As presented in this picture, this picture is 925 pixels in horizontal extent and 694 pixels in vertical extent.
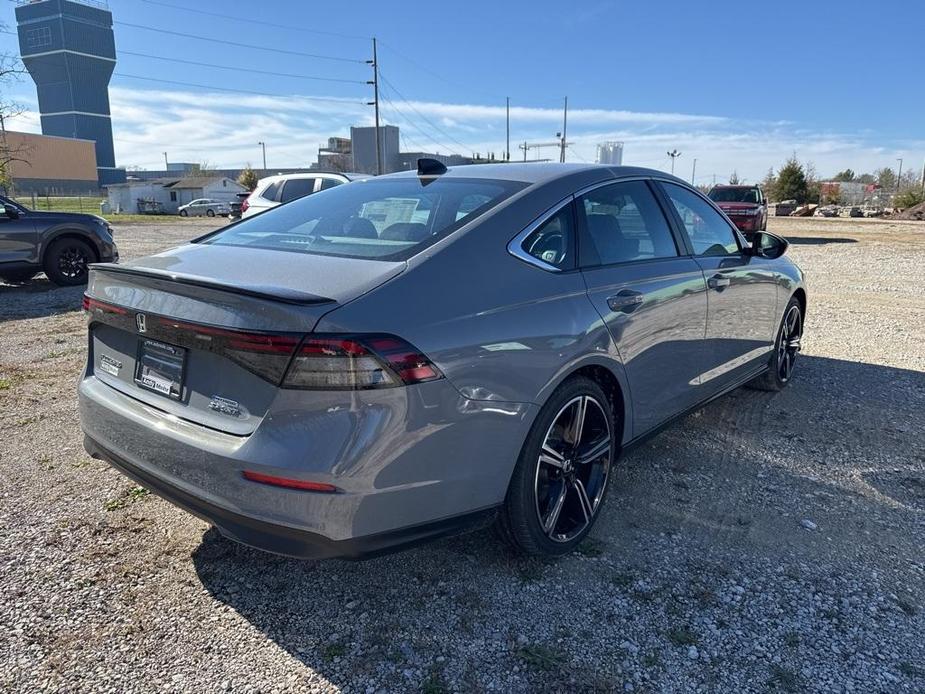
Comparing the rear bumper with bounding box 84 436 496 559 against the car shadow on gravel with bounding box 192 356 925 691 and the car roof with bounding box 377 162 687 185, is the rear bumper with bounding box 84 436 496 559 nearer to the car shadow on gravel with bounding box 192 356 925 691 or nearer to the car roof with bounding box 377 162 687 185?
the car shadow on gravel with bounding box 192 356 925 691

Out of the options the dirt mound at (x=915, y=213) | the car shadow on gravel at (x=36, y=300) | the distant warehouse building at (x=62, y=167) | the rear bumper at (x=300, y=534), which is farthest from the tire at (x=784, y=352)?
the distant warehouse building at (x=62, y=167)

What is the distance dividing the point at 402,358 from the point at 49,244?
10.2 metres

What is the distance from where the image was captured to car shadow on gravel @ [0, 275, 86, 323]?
827cm

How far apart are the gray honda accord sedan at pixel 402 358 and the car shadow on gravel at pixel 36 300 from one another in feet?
20.9

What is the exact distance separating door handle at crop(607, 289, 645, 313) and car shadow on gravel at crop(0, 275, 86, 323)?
7.72 meters

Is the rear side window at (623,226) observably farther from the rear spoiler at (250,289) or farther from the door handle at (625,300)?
the rear spoiler at (250,289)

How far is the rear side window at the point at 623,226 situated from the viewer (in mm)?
3078

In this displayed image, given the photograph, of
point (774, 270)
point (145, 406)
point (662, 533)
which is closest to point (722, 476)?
point (662, 533)

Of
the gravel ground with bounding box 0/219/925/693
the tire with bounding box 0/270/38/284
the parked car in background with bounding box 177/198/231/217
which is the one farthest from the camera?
the parked car in background with bounding box 177/198/231/217

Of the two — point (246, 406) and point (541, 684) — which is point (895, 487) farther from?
point (246, 406)

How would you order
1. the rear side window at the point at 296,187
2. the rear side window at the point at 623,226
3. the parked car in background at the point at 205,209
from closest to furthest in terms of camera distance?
1. the rear side window at the point at 623,226
2. the rear side window at the point at 296,187
3. the parked car in background at the point at 205,209

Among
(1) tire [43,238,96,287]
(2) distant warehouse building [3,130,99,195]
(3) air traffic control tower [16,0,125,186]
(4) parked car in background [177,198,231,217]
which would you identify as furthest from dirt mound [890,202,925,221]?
(3) air traffic control tower [16,0,125,186]

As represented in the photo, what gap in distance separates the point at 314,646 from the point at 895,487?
3.16m

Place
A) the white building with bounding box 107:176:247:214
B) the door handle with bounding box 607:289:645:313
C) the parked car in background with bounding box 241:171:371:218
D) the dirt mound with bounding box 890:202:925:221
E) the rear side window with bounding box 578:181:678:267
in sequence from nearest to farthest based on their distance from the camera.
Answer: the door handle with bounding box 607:289:645:313 → the rear side window with bounding box 578:181:678:267 → the parked car in background with bounding box 241:171:371:218 → the dirt mound with bounding box 890:202:925:221 → the white building with bounding box 107:176:247:214
